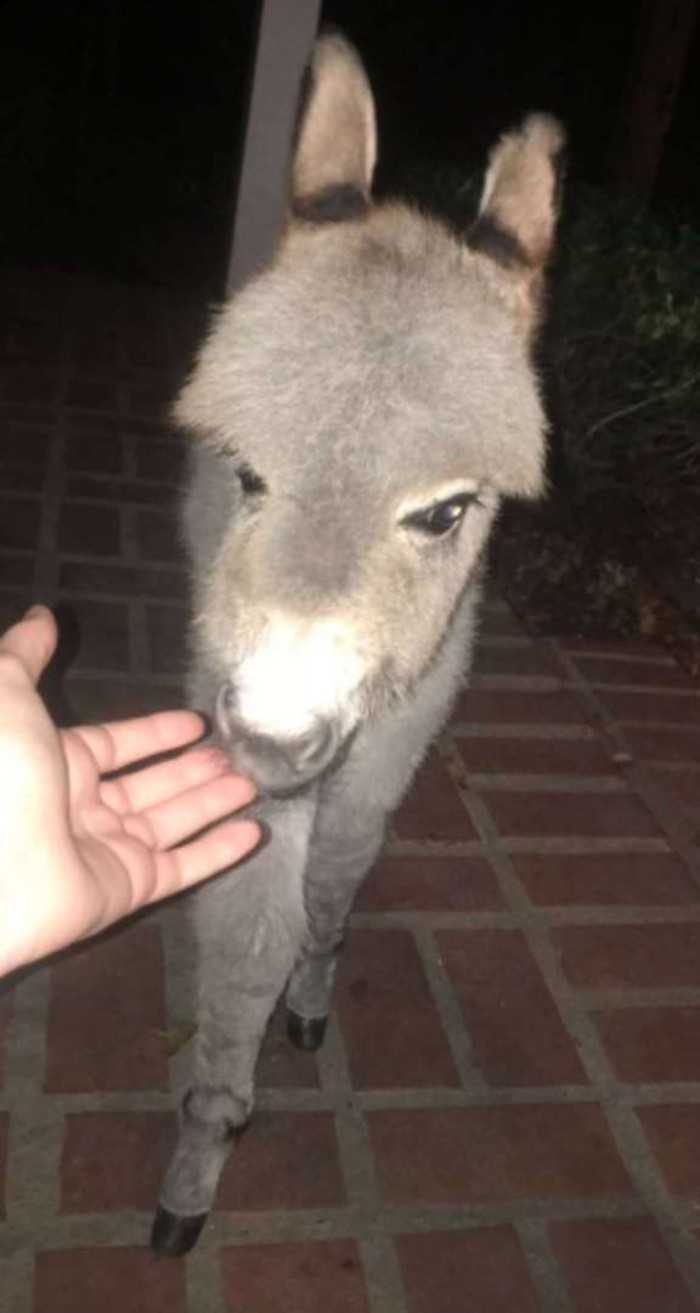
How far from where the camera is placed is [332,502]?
70.2 inches

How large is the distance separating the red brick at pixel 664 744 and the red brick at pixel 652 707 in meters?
0.08


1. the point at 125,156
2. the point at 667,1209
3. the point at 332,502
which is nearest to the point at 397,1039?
the point at 667,1209

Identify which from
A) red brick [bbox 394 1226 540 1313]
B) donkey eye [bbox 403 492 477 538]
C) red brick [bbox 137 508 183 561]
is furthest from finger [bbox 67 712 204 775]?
red brick [bbox 137 508 183 561]

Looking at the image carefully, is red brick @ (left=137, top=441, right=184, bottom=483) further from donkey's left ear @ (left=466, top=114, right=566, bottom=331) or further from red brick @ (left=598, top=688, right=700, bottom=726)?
donkey's left ear @ (left=466, top=114, right=566, bottom=331)

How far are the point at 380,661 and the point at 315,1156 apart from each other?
4.77 ft

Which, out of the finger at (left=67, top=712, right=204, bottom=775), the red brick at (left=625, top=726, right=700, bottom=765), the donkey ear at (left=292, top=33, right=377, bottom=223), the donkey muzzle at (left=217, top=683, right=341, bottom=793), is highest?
the donkey ear at (left=292, top=33, right=377, bottom=223)

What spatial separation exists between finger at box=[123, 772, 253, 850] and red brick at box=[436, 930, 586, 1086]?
125 centimetres

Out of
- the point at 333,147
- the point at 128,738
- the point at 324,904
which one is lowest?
the point at 324,904

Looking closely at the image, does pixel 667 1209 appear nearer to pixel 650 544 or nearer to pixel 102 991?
pixel 102 991

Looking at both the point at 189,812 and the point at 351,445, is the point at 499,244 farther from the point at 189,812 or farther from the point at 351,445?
the point at 189,812

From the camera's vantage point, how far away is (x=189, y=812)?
2.20 metres

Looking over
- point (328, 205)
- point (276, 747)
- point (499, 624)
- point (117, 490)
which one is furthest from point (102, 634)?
point (276, 747)

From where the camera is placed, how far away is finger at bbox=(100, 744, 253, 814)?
2.25 m

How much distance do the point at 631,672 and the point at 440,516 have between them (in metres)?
3.32
